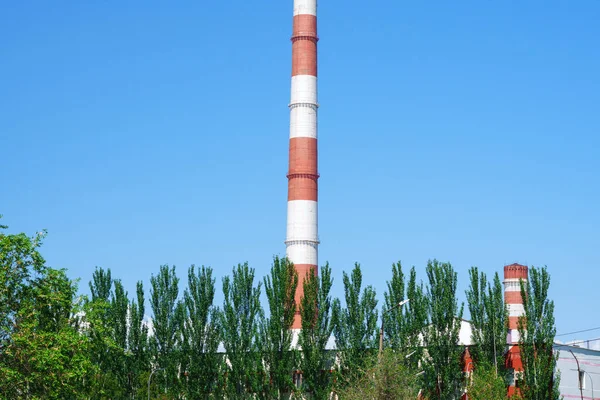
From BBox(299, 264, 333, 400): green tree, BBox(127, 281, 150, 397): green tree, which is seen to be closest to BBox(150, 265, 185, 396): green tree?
BBox(127, 281, 150, 397): green tree

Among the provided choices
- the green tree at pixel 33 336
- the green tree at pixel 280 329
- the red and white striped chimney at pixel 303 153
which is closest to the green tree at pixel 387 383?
the green tree at pixel 33 336

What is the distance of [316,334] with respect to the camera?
147 ft

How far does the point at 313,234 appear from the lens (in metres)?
50.5

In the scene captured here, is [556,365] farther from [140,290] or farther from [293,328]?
[140,290]

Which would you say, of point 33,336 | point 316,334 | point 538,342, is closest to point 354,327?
point 316,334

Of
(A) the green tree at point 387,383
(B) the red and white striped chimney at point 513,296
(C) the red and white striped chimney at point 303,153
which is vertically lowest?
(A) the green tree at point 387,383

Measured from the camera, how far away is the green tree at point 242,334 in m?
44.4

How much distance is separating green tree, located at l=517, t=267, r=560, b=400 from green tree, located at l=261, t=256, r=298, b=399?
1138 centimetres

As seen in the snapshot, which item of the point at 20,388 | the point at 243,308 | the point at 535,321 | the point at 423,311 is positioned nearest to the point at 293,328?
the point at 243,308

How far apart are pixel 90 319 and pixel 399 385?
11421mm

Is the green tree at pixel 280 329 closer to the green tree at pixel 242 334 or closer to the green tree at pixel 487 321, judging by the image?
the green tree at pixel 242 334

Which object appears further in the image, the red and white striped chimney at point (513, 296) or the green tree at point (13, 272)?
the red and white striped chimney at point (513, 296)

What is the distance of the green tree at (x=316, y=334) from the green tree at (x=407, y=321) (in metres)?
3.06

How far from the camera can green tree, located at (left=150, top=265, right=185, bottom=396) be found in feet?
149
